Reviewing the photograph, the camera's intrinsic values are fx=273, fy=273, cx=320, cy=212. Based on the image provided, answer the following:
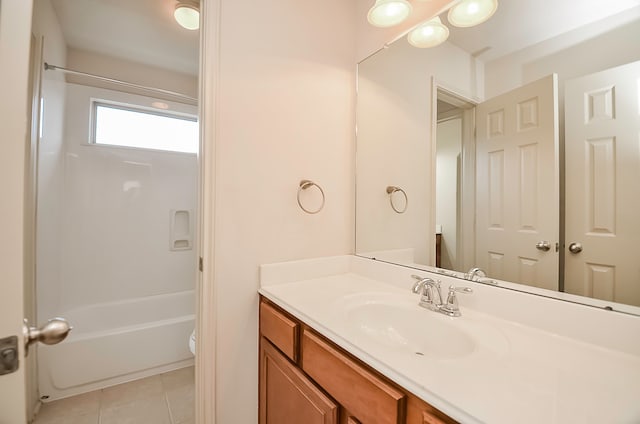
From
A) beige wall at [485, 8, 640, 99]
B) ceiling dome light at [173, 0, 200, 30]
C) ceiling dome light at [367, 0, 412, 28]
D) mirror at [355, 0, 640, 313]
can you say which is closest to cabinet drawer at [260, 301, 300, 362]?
mirror at [355, 0, 640, 313]

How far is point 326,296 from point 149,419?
4.35 feet

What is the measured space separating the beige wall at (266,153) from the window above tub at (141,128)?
1.65 metres

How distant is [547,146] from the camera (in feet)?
2.92

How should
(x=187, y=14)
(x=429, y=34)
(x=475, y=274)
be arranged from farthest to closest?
(x=187, y=14) → (x=429, y=34) → (x=475, y=274)

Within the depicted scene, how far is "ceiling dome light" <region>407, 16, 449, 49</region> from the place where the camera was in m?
1.17

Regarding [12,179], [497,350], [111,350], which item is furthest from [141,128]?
[497,350]

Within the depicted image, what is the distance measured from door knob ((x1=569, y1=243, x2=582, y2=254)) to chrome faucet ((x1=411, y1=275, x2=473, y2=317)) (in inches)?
12.7

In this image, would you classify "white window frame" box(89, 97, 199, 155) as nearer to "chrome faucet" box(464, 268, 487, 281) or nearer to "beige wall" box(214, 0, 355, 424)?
"beige wall" box(214, 0, 355, 424)

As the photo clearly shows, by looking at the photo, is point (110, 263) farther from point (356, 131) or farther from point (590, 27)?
point (590, 27)

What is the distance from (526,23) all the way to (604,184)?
0.61m

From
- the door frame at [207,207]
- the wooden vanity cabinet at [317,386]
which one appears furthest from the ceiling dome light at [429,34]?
the wooden vanity cabinet at [317,386]

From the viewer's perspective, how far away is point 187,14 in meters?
1.75

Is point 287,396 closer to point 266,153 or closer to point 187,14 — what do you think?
point 266,153

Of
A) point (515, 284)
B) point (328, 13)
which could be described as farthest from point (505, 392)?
point (328, 13)
